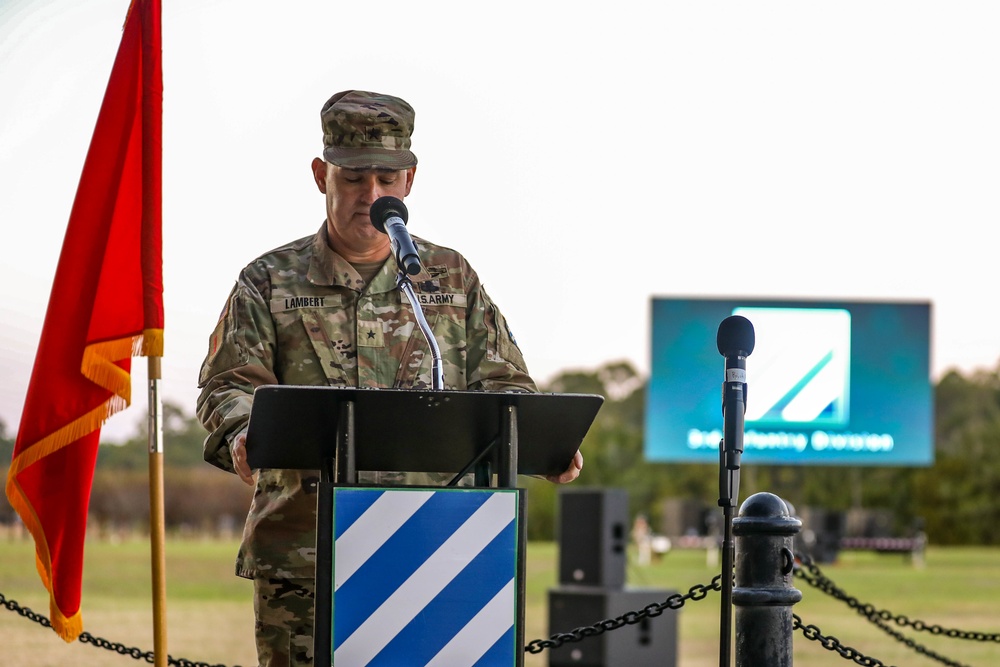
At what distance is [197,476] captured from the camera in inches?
723

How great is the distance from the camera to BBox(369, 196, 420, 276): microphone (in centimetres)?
297

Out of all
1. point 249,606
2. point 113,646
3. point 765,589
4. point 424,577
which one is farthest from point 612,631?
point 249,606

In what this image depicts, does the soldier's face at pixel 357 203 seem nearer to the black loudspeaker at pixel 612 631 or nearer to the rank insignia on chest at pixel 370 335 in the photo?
the rank insignia on chest at pixel 370 335

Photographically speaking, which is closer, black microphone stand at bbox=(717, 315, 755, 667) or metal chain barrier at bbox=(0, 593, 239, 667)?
black microphone stand at bbox=(717, 315, 755, 667)

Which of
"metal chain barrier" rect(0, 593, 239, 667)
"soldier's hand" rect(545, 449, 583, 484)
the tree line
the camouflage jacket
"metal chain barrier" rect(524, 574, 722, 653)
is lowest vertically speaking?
the tree line

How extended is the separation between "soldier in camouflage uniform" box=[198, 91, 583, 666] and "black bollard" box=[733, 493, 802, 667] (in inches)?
27.8

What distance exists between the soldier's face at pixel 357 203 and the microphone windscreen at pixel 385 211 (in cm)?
23

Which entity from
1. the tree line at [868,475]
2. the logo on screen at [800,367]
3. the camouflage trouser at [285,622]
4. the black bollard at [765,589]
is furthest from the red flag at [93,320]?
the tree line at [868,475]

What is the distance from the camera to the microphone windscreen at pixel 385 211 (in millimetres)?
3229

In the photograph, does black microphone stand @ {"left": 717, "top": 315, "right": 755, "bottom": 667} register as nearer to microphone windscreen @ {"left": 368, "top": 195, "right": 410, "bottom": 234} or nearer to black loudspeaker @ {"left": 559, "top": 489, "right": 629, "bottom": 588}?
microphone windscreen @ {"left": 368, "top": 195, "right": 410, "bottom": 234}

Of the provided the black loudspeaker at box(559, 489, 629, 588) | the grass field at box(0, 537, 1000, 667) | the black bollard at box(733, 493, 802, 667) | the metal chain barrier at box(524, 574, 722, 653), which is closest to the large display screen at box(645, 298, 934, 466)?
the grass field at box(0, 537, 1000, 667)

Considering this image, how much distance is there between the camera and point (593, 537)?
820cm

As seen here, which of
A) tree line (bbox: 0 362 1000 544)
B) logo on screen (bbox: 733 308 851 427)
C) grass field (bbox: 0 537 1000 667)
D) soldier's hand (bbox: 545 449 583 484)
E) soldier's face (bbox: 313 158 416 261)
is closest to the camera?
soldier's hand (bbox: 545 449 583 484)

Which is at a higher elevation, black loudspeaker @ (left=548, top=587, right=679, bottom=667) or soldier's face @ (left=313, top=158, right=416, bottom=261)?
soldier's face @ (left=313, top=158, right=416, bottom=261)
